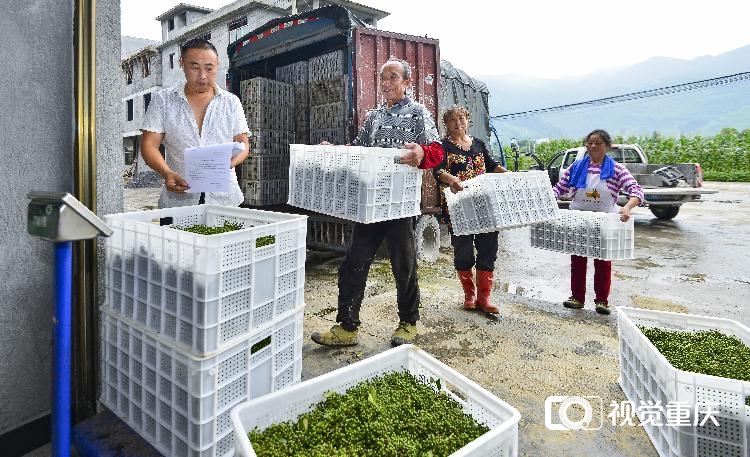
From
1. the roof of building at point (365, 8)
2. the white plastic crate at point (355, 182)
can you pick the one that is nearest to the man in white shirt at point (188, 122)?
the white plastic crate at point (355, 182)

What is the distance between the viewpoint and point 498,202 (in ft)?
12.3

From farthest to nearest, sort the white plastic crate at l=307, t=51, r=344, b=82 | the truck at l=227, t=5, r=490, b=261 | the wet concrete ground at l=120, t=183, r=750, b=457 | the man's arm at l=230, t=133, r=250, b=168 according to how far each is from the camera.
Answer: the white plastic crate at l=307, t=51, r=344, b=82 → the truck at l=227, t=5, r=490, b=261 → the man's arm at l=230, t=133, r=250, b=168 → the wet concrete ground at l=120, t=183, r=750, b=457

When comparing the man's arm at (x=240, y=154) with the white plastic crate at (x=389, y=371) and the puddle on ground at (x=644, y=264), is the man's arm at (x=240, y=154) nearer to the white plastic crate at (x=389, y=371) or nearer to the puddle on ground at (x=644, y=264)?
the white plastic crate at (x=389, y=371)

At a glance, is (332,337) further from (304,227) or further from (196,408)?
(196,408)

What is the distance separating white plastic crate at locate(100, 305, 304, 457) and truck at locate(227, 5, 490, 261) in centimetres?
359

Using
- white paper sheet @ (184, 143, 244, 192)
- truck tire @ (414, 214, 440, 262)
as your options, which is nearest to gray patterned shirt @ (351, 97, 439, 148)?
white paper sheet @ (184, 143, 244, 192)

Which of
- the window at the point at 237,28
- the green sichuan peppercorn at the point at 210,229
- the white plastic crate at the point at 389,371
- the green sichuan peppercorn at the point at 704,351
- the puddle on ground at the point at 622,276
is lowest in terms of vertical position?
the puddle on ground at the point at 622,276

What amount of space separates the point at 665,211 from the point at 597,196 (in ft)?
27.4

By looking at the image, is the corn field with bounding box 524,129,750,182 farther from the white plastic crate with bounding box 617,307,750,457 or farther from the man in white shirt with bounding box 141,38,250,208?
the man in white shirt with bounding box 141,38,250,208

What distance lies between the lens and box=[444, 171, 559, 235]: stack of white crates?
3.73 meters

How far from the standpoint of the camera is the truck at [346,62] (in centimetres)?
547

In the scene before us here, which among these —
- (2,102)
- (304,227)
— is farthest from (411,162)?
(2,102)

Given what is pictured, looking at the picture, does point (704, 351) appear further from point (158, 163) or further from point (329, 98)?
point (329, 98)

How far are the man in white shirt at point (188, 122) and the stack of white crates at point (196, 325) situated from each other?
522mm
